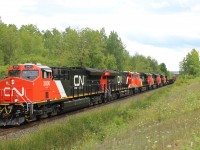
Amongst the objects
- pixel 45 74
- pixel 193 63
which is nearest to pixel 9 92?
pixel 45 74

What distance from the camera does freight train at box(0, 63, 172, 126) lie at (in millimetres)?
19094

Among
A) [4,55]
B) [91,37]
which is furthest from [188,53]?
[4,55]

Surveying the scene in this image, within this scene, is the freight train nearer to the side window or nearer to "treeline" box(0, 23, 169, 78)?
the side window

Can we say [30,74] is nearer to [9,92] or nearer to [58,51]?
[9,92]

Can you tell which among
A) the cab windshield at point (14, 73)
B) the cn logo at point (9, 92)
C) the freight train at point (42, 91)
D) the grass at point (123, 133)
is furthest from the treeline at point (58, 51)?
the grass at point (123, 133)

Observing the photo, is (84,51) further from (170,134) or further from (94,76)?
(170,134)

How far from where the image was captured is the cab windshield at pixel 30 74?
1984 centimetres

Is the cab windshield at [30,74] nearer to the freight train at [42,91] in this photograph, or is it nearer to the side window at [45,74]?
the freight train at [42,91]

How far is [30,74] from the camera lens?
786 inches

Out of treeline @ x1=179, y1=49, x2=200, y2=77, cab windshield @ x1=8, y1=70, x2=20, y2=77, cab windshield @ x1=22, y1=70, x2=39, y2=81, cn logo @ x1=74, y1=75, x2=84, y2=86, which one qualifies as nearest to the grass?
cab windshield @ x1=22, y1=70, x2=39, y2=81

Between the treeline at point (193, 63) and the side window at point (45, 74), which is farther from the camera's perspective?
the treeline at point (193, 63)

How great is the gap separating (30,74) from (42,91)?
4.29 ft

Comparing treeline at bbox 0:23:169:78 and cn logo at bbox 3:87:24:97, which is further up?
treeline at bbox 0:23:169:78

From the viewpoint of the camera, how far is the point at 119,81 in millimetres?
41469
